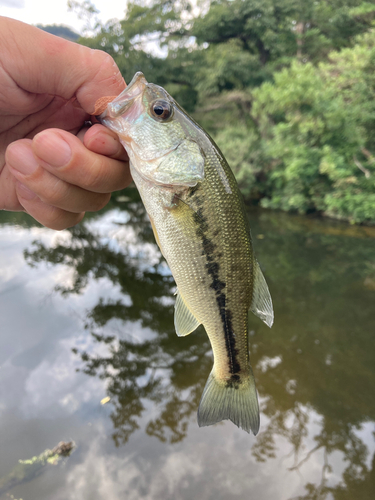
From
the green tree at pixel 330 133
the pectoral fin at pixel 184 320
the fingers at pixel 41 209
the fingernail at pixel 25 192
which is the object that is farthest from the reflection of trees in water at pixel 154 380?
the green tree at pixel 330 133

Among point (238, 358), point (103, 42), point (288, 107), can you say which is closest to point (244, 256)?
point (238, 358)

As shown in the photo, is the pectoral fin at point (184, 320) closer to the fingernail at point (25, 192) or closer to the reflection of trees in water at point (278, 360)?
the fingernail at point (25, 192)

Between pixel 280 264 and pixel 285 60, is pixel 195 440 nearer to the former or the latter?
pixel 280 264

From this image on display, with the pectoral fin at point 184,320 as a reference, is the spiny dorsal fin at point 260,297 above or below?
above

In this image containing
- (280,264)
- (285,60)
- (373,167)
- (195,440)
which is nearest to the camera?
(195,440)

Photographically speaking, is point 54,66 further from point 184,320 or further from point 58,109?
point 184,320

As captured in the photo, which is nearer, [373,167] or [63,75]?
[63,75]

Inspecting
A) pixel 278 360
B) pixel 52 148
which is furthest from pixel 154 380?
pixel 52 148
